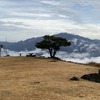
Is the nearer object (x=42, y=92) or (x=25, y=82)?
(x=42, y=92)

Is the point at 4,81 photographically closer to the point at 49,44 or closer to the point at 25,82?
the point at 25,82

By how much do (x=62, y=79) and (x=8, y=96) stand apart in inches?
385

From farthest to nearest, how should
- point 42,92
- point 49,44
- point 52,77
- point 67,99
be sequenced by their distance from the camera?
point 49,44 → point 52,77 → point 42,92 → point 67,99

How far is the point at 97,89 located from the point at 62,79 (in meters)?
6.24

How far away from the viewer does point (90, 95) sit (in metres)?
25.9

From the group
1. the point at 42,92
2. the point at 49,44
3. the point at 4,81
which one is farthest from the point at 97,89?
the point at 49,44

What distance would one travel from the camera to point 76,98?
24.8 m

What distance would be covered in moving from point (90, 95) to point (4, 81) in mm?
10700

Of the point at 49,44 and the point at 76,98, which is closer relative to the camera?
the point at 76,98

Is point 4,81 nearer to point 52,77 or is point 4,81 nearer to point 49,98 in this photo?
point 52,77

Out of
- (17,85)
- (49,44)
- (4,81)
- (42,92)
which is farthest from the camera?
(49,44)

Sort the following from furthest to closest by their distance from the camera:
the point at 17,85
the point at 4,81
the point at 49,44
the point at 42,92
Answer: the point at 49,44 < the point at 4,81 < the point at 17,85 < the point at 42,92

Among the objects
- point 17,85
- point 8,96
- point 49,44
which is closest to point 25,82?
point 17,85

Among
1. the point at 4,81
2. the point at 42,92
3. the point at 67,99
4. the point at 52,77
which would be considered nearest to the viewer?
the point at 67,99
